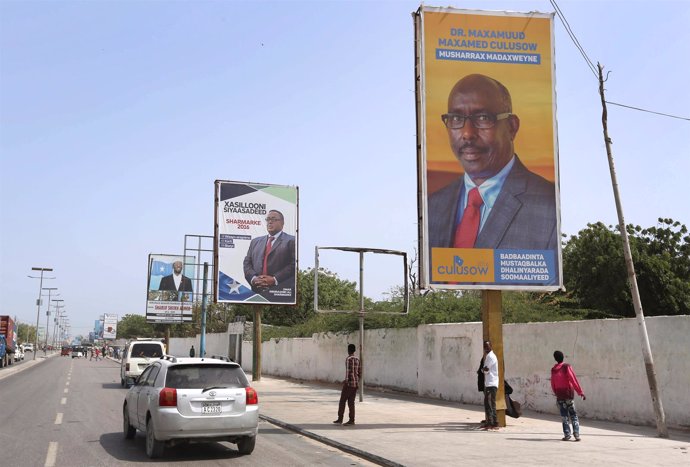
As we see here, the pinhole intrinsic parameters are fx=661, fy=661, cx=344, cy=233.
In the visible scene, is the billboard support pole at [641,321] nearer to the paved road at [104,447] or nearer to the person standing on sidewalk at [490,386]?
the person standing on sidewalk at [490,386]

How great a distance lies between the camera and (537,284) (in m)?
16.1

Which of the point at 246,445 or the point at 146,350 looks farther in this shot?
the point at 146,350

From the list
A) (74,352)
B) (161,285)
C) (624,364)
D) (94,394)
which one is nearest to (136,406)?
(624,364)

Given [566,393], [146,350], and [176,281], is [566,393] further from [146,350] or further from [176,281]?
[176,281]

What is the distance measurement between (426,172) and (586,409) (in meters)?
7.20

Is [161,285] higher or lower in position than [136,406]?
higher

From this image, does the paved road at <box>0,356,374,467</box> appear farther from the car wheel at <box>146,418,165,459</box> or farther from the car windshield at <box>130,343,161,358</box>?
the car windshield at <box>130,343,161,358</box>

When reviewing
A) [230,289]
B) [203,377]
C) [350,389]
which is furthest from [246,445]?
[230,289]

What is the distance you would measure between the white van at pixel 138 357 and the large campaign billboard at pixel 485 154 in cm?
1713

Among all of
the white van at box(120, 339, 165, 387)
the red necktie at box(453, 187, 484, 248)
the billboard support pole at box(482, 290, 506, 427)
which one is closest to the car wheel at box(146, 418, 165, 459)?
the billboard support pole at box(482, 290, 506, 427)

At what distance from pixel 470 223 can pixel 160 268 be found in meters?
47.4

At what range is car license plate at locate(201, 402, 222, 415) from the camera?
34.9 ft

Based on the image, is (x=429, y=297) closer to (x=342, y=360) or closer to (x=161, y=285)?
(x=342, y=360)

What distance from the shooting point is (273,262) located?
33.0m
